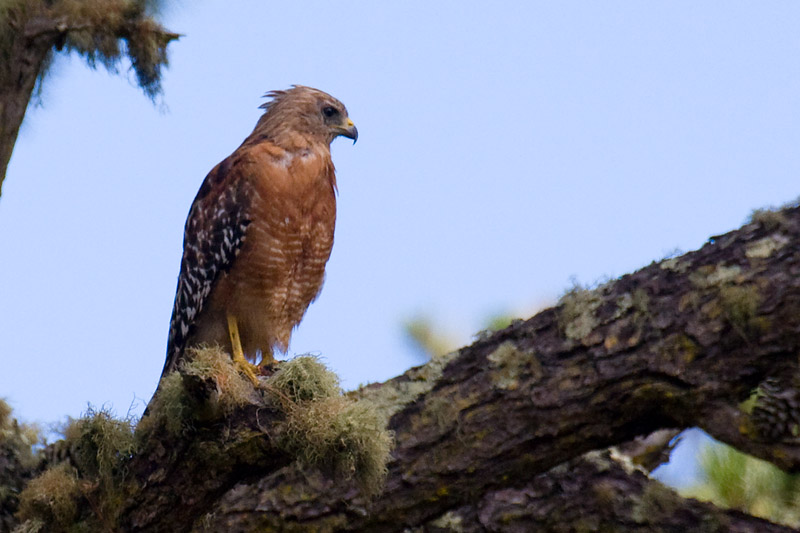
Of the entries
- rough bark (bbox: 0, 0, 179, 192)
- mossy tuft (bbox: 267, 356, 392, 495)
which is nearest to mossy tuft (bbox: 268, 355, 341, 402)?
mossy tuft (bbox: 267, 356, 392, 495)

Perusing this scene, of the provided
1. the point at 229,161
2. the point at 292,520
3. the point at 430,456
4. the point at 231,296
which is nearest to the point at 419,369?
the point at 430,456

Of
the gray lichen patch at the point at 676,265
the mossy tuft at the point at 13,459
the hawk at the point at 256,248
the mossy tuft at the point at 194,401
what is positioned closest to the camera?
the mossy tuft at the point at 194,401

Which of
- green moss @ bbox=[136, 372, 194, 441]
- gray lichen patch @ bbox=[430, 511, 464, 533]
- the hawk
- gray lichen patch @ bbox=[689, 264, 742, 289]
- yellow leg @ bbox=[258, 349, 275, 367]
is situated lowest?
gray lichen patch @ bbox=[430, 511, 464, 533]

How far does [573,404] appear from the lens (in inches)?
154

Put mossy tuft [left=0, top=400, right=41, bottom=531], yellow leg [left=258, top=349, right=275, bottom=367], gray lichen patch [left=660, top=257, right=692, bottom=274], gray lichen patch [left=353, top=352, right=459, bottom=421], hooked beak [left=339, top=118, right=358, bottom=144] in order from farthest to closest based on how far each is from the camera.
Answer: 1. hooked beak [left=339, top=118, right=358, bottom=144]
2. yellow leg [left=258, top=349, right=275, bottom=367]
3. gray lichen patch [left=353, top=352, right=459, bottom=421]
4. mossy tuft [left=0, top=400, right=41, bottom=531]
5. gray lichen patch [left=660, top=257, right=692, bottom=274]

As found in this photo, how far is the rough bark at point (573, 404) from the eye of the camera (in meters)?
3.75

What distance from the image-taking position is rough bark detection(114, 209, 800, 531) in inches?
148

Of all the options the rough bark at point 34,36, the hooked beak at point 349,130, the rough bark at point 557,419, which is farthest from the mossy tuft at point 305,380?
the hooked beak at point 349,130

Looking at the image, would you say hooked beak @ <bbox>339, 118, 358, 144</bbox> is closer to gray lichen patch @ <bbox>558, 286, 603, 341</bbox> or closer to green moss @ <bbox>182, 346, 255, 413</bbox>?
gray lichen patch @ <bbox>558, 286, 603, 341</bbox>

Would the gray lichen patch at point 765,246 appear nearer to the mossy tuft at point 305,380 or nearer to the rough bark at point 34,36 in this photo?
the mossy tuft at point 305,380

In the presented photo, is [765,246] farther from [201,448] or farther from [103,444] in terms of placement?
[103,444]

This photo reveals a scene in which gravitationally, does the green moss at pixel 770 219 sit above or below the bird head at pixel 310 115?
below

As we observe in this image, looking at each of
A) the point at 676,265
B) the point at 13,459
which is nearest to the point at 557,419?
the point at 676,265

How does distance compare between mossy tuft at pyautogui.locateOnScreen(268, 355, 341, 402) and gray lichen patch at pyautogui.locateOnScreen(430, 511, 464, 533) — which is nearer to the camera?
mossy tuft at pyautogui.locateOnScreen(268, 355, 341, 402)
